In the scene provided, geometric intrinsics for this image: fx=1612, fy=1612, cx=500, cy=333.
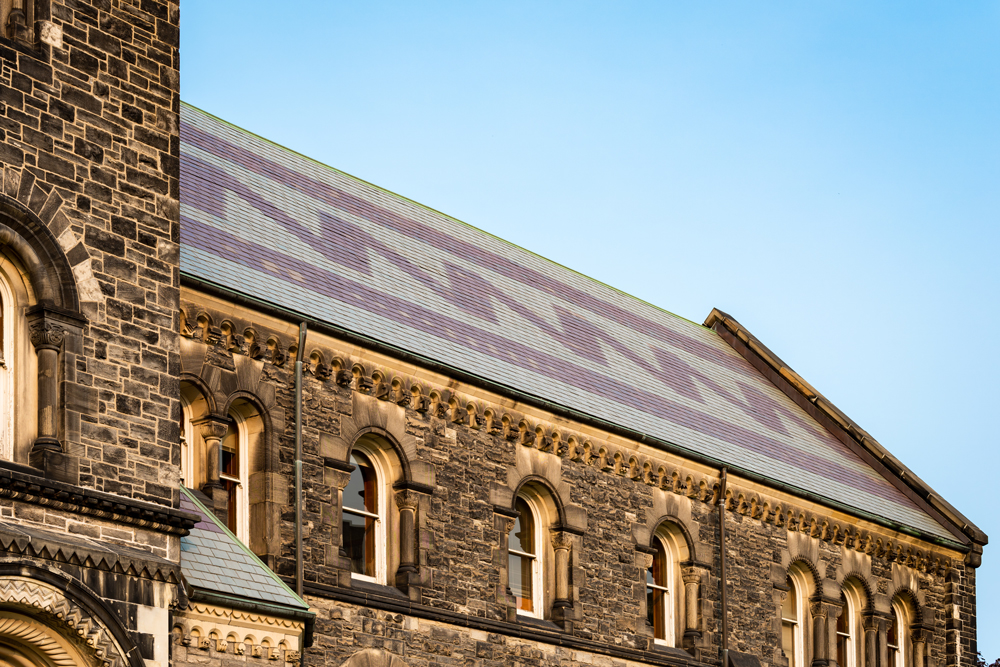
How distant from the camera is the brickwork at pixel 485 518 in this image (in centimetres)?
2170

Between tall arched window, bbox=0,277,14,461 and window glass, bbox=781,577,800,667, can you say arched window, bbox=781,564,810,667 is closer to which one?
window glass, bbox=781,577,800,667

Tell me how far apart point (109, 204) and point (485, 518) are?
9.49m

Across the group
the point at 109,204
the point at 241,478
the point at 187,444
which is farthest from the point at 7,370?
the point at 241,478

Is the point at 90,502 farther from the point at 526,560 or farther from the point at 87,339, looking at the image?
the point at 526,560

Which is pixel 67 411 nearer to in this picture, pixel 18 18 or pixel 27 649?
pixel 27 649

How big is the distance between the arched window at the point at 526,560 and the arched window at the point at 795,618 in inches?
277

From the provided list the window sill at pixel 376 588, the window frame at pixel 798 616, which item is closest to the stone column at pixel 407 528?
the window sill at pixel 376 588

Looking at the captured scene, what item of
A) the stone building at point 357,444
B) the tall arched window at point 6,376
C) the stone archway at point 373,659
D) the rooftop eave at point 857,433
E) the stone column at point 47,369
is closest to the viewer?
the tall arched window at point 6,376

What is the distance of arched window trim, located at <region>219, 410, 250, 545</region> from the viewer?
21234mm

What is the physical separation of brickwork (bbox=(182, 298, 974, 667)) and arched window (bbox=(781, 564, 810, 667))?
0.36 m

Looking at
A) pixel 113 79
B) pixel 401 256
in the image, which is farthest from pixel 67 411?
pixel 401 256

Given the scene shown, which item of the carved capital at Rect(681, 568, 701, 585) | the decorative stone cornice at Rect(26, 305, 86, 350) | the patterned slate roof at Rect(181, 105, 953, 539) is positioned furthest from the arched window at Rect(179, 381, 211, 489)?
the carved capital at Rect(681, 568, 701, 585)

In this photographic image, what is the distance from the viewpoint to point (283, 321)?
22141mm

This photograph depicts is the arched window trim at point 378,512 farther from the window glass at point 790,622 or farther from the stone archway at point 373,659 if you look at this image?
the window glass at point 790,622
